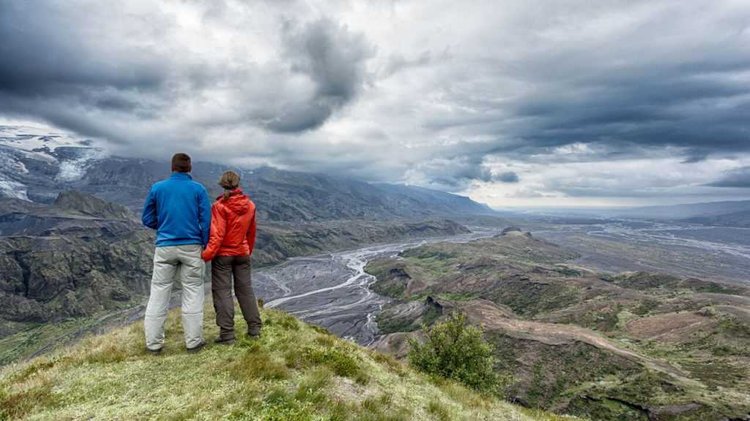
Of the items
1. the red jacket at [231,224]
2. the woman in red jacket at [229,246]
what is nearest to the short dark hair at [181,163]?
the woman in red jacket at [229,246]

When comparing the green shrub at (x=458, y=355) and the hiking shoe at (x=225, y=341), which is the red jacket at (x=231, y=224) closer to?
the hiking shoe at (x=225, y=341)

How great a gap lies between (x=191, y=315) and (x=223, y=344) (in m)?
1.38

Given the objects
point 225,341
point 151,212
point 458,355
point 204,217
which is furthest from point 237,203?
point 458,355

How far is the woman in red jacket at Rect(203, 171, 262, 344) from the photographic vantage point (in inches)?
459

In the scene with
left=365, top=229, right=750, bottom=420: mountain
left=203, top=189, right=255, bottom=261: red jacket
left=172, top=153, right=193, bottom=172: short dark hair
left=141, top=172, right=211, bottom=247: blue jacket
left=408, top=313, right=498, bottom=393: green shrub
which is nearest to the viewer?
left=141, top=172, right=211, bottom=247: blue jacket

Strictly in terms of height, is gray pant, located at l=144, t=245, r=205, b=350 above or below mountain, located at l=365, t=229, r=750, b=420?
above

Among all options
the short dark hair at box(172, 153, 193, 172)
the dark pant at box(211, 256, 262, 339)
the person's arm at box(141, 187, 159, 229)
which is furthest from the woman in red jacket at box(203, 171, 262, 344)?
the person's arm at box(141, 187, 159, 229)

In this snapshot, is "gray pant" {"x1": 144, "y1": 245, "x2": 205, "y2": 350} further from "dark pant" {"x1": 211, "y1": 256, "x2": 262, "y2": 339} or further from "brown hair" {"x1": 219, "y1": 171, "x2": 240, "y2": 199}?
"brown hair" {"x1": 219, "y1": 171, "x2": 240, "y2": 199}

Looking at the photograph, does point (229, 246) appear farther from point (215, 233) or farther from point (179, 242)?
point (179, 242)

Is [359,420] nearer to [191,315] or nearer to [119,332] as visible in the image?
[191,315]

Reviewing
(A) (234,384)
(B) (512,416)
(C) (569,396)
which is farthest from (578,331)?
(A) (234,384)

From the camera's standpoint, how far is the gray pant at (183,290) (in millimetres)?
11086

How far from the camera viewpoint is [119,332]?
588 inches

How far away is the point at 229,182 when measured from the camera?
39.7 feet
